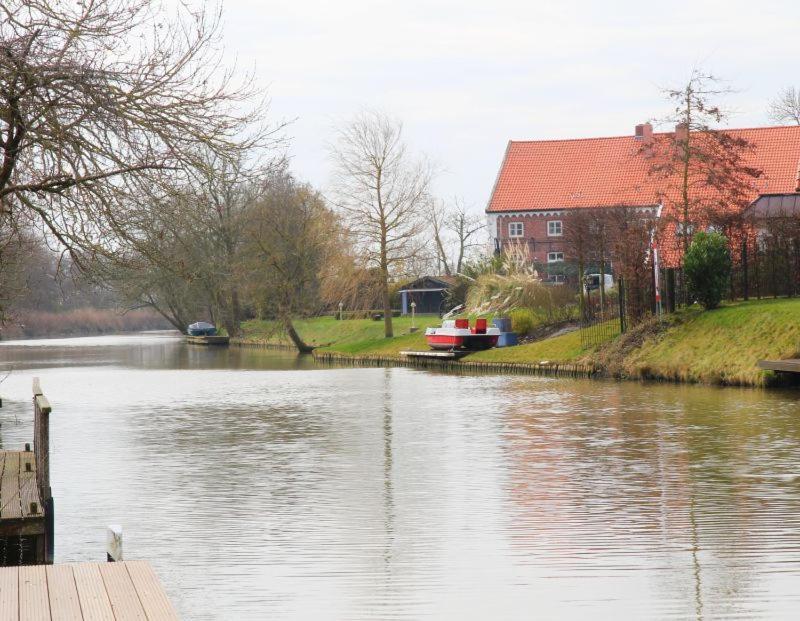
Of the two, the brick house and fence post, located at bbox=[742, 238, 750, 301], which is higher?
the brick house

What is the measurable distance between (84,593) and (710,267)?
2852 cm

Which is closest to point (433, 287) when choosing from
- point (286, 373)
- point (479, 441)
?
point (286, 373)

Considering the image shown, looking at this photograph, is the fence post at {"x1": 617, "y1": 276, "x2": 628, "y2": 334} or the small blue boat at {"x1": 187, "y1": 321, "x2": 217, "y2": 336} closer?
the fence post at {"x1": 617, "y1": 276, "x2": 628, "y2": 334}

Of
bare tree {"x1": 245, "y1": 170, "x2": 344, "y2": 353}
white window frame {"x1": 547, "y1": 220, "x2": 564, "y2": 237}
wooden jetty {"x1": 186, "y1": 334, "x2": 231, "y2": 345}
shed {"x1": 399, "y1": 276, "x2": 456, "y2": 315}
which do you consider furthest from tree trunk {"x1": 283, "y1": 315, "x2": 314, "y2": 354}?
white window frame {"x1": 547, "y1": 220, "x2": 564, "y2": 237}

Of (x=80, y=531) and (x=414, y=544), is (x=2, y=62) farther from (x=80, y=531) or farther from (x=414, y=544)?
(x=414, y=544)

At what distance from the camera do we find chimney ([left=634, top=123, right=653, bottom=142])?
68.2 metres

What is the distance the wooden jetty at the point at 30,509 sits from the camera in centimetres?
928

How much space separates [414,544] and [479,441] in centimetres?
850

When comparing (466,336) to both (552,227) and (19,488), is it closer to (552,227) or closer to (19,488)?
(552,227)

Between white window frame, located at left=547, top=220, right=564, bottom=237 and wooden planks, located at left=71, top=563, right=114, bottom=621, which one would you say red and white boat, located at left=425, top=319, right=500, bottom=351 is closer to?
white window frame, located at left=547, top=220, right=564, bottom=237

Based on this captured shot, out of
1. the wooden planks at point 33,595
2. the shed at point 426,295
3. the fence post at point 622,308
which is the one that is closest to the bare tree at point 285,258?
the shed at point 426,295

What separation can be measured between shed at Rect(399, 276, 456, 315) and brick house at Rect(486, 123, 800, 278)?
16.0ft

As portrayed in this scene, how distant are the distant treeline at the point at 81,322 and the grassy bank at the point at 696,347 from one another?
55.3 metres

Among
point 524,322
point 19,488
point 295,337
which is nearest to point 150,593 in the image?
point 19,488
